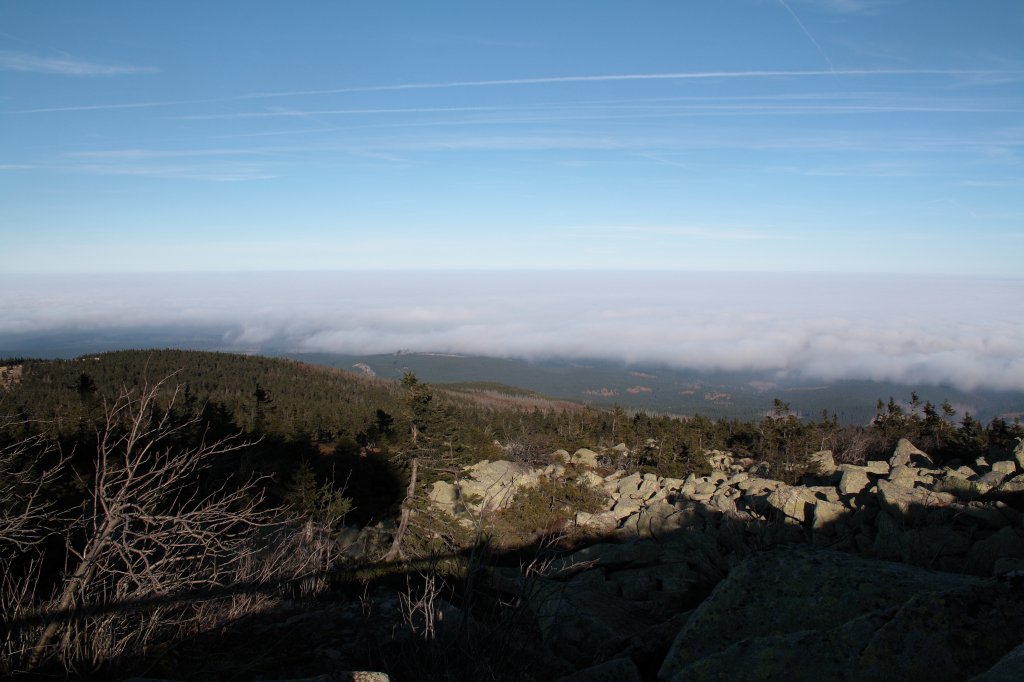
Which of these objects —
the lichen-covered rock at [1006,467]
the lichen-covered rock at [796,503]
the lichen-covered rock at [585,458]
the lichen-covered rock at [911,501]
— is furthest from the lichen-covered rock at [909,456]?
the lichen-covered rock at [585,458]

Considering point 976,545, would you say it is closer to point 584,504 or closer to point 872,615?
point 872,615

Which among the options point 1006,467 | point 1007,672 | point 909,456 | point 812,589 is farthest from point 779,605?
point 909,456

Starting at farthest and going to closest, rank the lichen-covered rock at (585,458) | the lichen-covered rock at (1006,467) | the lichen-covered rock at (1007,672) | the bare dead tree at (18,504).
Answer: the lichen-covered rock at (585,458) → the lichen-covered rock at (1006,467) → the bare dead tree at (18,504) → the lichen-covered rock at (1007,672)

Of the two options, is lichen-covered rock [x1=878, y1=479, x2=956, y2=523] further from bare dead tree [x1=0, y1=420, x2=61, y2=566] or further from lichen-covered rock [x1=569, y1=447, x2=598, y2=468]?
lichen-covered rock [x1=569, y1=447, x2=598, y2=468]

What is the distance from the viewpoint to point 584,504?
101ft

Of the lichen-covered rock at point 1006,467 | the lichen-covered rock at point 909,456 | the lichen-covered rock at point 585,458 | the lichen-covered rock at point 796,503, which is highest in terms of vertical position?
the lichen-covered rock at point 1006,467

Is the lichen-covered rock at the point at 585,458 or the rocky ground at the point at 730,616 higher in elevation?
the rocky ground at the point at 730,616

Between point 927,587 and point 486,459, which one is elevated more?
point 927,587

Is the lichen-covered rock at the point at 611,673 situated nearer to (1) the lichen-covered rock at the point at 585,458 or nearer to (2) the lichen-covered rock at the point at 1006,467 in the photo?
(2) the lichen-covered rock at the point at 1006,467

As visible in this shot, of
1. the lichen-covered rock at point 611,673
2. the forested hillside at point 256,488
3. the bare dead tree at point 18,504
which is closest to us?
the lichen-covered rock at point 611,673

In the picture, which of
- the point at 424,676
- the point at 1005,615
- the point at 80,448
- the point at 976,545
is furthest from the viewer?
the point at 80,448

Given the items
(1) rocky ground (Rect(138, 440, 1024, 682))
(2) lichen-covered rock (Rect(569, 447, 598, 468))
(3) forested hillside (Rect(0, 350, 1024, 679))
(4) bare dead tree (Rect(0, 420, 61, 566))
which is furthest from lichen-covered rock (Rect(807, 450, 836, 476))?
(4) bare dead tree (Rect(0, 420, 61, 566))

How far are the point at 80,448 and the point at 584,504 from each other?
30.0m

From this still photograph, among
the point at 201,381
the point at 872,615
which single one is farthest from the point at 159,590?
the point at 201,381
